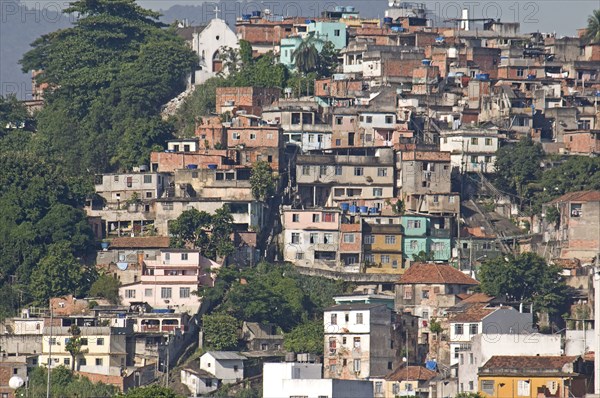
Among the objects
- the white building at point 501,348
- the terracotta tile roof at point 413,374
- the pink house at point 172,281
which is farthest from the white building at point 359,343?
the pink house at point 172,281

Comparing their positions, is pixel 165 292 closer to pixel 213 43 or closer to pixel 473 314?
pixel 473 314

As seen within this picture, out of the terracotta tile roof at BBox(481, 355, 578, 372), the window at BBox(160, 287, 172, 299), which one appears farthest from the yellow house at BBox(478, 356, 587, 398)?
the window at BBox(160, 287, 172, 299)

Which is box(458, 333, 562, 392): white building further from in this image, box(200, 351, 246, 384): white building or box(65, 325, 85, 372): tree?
box(65, 325, 85, 372): tree

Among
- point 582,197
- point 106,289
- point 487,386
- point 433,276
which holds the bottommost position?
point 487,386

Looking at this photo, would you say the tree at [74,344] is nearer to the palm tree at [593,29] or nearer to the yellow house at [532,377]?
the yellow house at [532,377]

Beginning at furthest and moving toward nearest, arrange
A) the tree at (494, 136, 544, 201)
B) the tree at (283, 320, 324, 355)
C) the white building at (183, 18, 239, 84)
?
the white building at (183, 18, 239, 84) → the tree at (494, 136, 544, 201) → the tree at (283, 320, 324, 355)

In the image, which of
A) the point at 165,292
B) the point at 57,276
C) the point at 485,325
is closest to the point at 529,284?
the point at 485,325
